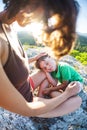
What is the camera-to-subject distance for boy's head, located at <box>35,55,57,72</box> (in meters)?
2.26

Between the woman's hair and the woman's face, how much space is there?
0.04ft

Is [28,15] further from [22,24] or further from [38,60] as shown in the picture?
[38,60]

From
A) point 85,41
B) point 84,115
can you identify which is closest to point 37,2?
point 84,115

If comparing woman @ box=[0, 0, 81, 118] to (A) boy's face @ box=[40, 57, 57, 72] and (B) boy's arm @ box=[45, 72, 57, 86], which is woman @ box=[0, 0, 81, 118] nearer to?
(B) boy's arm @ box=[45, 72, 57, 86]

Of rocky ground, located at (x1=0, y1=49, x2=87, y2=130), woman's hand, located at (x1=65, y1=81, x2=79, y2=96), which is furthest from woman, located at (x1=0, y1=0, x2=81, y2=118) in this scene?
rocky ground, located at (x1=0, y1=49, x2=87, y2=130)

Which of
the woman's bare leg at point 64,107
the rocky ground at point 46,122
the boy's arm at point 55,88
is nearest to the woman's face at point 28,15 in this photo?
the woman's bare leg at point 64,107

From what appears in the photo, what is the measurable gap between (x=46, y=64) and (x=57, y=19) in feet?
3.98

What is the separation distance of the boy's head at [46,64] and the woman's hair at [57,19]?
93 centimetres

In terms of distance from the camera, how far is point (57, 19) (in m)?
1.09

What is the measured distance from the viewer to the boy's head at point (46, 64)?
226 cm

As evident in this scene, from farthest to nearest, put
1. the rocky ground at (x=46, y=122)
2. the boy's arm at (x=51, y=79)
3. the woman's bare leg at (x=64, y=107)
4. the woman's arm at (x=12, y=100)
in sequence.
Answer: the boy's arm at (x=51, y=79) < the rocky ground at (x=46, y=122) < the woman's bare leg at (x=64, y=107) < the woman's arm at (x=12, y=100)

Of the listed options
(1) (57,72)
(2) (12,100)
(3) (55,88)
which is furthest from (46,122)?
(2) (12,100)

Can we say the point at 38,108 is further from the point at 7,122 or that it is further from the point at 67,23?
the point at 7,122

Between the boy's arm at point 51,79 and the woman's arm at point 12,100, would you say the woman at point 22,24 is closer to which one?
the woman's arm at point 12,100
